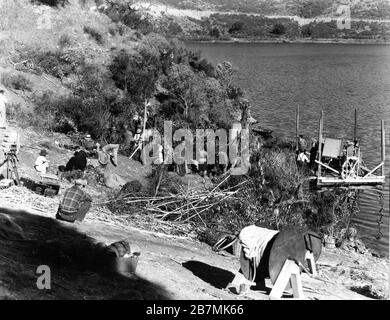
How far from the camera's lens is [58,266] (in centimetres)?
981

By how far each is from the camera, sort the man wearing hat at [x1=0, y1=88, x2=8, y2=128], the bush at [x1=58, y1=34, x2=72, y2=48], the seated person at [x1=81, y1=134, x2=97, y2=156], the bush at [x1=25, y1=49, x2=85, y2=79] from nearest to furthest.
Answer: the man wearing hat at [x1=0, y1=88, x2=8, y2=128] → the seated person at [x1=81, y1=134, x2=97, y2=156] → the bush at [x1=25, y1=49, x2=85, y2=79] → the bush at [x1=58, y1=34, x2=72, y2=48]

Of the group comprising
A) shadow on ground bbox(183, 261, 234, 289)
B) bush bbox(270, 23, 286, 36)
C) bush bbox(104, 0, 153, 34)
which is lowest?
shadow on ground bbox(183, 261, 234, 289)

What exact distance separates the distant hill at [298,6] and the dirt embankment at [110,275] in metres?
141

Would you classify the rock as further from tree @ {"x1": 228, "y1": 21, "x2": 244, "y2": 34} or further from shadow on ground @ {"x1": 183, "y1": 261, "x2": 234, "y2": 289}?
tree @ {"x1": 228, "y1": 21, "x2": 244, "y2": 34}

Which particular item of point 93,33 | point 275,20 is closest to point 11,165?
point 93,33

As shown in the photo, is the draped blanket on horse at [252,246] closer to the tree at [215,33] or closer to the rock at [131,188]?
the rock at [131,188]

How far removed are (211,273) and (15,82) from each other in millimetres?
14661

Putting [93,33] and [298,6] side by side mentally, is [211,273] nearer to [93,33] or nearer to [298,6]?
[93,33]

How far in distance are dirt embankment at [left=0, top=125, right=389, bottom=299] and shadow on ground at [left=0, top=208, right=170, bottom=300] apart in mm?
13

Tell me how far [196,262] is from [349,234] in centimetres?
773

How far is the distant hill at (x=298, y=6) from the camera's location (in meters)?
155

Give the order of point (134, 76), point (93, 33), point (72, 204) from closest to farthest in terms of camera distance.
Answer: point (72, 204)
point (134, 76)
point (93, 33)

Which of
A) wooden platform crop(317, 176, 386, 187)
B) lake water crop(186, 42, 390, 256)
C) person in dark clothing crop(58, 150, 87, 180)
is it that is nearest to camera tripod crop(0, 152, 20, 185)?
person in dark clothing crop(58, 150, 87, 180)

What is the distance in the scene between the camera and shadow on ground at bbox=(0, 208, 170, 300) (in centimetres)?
881
